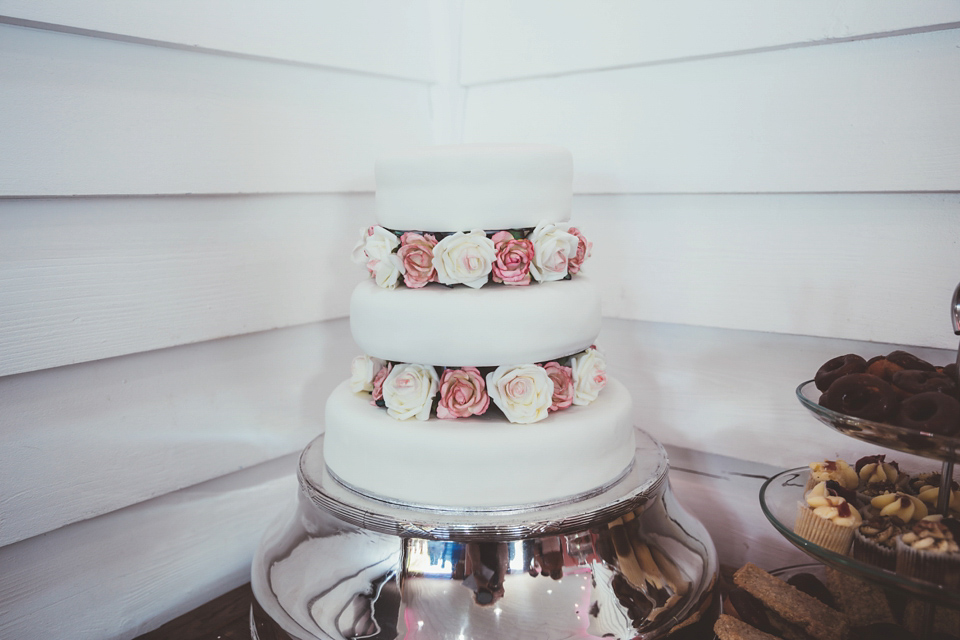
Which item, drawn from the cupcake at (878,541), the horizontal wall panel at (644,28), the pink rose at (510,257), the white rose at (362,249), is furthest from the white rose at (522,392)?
the horizontal wall panel at (644,28)

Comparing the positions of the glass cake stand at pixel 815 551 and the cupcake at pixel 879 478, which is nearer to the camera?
the glass cake stand at pixel 815 551

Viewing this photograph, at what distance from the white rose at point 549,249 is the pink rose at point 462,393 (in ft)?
0.51

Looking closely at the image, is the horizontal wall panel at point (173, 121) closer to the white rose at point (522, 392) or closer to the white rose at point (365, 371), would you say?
the white rose at point (365, 371)

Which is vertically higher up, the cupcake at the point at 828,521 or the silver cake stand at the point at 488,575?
the cupcake at the point at 828,521

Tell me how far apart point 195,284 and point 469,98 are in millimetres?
706

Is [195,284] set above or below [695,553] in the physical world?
above

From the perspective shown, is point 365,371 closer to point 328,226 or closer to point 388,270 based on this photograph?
point 388,270

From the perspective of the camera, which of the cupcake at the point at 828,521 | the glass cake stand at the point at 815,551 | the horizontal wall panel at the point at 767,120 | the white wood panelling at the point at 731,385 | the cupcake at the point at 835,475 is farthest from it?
the white wood panelling at the point at 731,385

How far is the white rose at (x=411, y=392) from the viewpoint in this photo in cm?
83

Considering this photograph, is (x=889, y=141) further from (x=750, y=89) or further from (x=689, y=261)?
(x=689, y=261)

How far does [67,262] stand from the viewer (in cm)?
91

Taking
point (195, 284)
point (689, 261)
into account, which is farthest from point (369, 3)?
point (689, 261)

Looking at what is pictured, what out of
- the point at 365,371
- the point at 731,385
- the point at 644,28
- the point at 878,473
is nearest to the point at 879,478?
the point at 878,473

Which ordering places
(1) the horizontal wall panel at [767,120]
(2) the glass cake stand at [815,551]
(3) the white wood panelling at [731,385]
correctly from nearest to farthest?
(2) the glass cake stand at [815,551]
(1) the horizontal wall panel at [767,120]
(3) the white wood panelling at [731,385]
